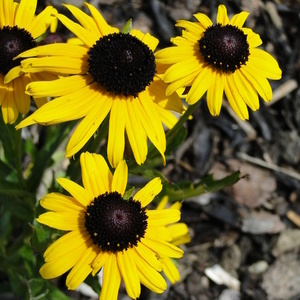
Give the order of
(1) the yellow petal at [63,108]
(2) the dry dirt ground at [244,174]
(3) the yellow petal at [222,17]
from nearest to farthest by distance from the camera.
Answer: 1. (1) the yellow petal at [63,108]
2. (3) the yellow petal at [222,17]
3. (2) the dry dirt ground at [244,174]

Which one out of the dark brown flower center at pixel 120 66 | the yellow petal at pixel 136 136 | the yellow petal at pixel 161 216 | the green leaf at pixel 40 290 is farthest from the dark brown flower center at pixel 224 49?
the green leaf at pixel 40 290

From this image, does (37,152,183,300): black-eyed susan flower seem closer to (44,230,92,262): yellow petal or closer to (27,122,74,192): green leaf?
(44,230,92,262): yellow petal

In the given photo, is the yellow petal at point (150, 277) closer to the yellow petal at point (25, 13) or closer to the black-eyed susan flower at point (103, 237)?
the black-eyed susan flower at point (103, 237)

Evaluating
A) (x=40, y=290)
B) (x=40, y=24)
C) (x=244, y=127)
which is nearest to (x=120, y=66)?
(x=40, y=24)

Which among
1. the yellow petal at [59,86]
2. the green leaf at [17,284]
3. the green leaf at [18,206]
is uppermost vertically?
the yellow petal at [59,86]

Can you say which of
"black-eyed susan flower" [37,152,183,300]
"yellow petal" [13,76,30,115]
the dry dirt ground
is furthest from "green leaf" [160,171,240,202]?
the dry dirt ground

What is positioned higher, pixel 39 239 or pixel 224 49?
pixel 224 49

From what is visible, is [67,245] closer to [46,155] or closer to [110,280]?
[110,280]

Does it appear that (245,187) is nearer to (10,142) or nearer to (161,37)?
(161,37)

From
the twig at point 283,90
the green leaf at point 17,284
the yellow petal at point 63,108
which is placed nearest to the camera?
the yellow petal at point 63,108
